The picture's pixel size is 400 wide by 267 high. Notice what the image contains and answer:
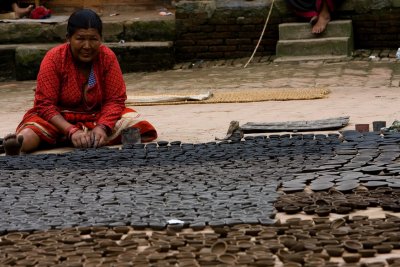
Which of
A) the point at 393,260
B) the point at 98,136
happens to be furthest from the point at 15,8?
the point at 393,260

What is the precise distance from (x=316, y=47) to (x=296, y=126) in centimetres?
482

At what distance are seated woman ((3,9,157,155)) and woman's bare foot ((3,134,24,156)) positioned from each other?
3.1 inches

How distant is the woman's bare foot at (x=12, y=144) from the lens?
8406mm

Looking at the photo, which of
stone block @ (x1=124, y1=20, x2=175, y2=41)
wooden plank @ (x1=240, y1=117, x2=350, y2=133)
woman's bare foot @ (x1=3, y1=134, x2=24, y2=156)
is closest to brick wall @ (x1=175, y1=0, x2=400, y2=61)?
stone block @ (x1=124, y1=20, x2=175, y2=41)

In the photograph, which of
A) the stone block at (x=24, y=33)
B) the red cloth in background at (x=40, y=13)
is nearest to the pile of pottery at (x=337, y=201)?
the stone block at (x=24, y=33)

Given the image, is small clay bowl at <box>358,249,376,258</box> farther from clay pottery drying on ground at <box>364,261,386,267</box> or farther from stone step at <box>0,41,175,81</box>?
stone step at <box>0,41,175,81</box>

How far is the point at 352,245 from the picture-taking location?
5.30 meters

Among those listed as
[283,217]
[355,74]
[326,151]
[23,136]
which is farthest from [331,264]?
[355,74]

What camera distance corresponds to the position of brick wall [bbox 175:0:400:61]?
1407 cm

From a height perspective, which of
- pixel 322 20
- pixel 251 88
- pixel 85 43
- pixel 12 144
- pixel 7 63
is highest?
pixel 85 43

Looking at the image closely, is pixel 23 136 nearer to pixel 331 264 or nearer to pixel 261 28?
pixel 331 264

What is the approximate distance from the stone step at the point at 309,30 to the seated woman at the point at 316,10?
8 centimetres

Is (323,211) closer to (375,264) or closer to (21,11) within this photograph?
(375,264)

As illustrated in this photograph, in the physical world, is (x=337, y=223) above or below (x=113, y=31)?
below
